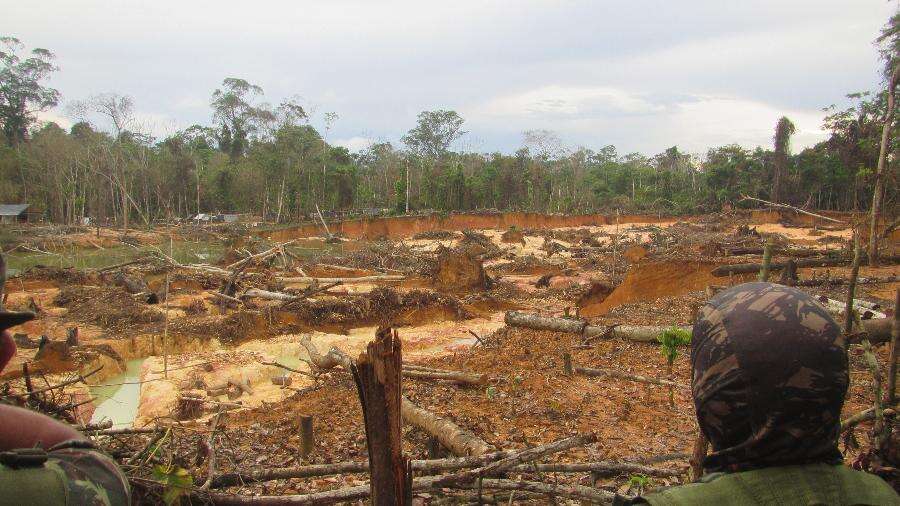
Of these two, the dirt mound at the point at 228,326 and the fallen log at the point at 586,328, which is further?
the dirt mound at the point at 228,326

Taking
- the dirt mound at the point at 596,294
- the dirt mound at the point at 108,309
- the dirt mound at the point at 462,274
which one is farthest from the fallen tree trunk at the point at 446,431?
the dirt mound at the point at 462,274

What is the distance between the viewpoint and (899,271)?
46.2ft

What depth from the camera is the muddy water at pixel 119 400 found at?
904 cm

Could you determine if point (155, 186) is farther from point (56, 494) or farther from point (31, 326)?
point (56, 494)

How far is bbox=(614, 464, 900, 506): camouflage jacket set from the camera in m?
1.32

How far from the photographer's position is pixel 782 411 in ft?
4.46

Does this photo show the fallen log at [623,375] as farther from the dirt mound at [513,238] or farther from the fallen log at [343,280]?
the dirt mound at [513,238]

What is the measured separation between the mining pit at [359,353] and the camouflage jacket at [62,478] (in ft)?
5.51

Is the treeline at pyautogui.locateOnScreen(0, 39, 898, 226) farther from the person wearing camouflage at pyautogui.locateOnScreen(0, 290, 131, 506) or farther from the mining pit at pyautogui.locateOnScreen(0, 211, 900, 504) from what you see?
the person wearing camouflage at pyautogui.locateOnScreen(0, 290, 131, 506)

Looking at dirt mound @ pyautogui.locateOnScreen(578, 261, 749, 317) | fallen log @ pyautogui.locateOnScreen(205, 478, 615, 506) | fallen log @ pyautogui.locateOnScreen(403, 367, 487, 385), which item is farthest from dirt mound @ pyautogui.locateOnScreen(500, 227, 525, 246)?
fallen log @ pyautogui.locateOnScreen(205, 478, 615, 506)

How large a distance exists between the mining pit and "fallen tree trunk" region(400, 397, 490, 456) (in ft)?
0.38

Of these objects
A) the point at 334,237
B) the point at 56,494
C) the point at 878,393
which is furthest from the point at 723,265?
the point at 334,237

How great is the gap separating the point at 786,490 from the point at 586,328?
8453 millimetres

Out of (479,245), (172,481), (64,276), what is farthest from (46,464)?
(479,245)
